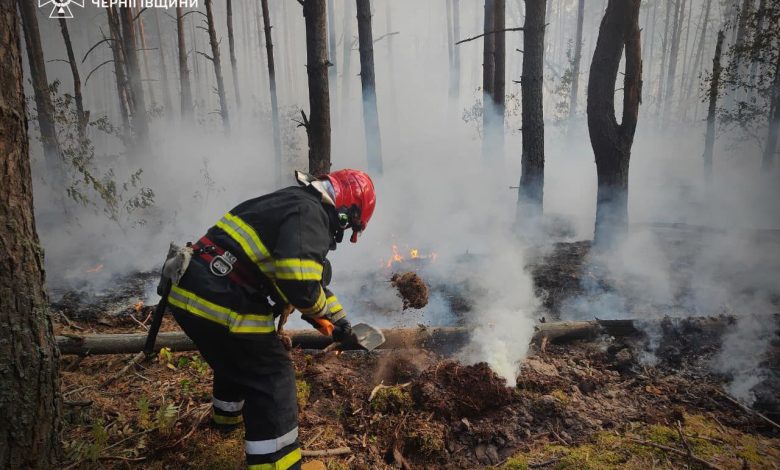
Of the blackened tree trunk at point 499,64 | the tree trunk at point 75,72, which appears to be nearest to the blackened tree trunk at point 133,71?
the tree trunk at point 75,72

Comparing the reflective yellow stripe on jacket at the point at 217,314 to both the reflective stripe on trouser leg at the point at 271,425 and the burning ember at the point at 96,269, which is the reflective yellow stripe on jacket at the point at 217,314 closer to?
the reflective stripe on trouser leg at the point at 271,425

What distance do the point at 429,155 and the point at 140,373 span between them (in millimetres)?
16534

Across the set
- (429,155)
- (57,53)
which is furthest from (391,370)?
(57,53)

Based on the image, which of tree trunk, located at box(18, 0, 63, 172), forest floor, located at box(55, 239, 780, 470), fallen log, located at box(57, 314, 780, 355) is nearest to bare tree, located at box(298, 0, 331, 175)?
fallen log, located at box(57, 314, 780, 355)

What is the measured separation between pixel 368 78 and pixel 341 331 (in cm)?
1127

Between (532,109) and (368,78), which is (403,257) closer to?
(532,109)

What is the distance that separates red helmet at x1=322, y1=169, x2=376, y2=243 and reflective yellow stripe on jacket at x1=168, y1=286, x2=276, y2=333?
1006mm

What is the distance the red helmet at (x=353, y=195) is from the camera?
3.22 m

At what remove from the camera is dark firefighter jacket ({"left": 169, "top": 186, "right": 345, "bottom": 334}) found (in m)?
2.57

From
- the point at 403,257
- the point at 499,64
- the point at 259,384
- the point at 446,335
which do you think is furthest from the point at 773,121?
the point at 259,384

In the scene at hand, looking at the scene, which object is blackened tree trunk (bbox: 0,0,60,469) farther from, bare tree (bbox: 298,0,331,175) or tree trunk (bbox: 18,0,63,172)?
tree trunk (bbox: 18,0,63,172)

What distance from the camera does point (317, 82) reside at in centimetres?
659

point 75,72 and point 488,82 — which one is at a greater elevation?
point 75,72

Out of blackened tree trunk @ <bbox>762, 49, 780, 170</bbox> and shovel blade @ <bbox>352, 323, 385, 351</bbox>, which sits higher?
blackened tree trunk @ <bbox>762, 49, 780, 170</bbox>
